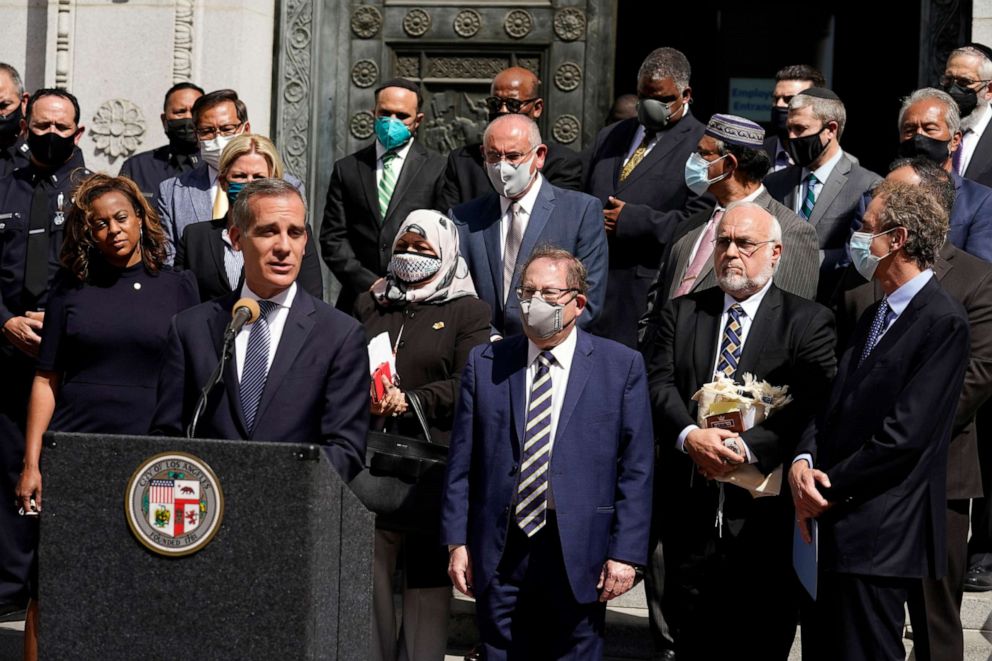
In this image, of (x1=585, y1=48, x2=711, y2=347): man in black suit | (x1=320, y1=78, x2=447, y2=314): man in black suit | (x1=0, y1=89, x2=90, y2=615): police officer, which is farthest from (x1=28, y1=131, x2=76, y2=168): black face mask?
(x1=585, y1=48, x2=711, y2=347): man in black suit

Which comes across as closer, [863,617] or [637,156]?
[863,617]

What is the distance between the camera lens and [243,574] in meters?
4.02

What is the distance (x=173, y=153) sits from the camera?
8.47m

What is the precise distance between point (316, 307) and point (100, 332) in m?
1.49

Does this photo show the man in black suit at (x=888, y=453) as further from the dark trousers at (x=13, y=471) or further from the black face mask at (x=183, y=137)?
the black face mask at (x=183, y=137)

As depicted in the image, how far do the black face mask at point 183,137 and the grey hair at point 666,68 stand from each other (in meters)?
2.40

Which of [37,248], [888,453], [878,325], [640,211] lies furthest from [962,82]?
[37,248]

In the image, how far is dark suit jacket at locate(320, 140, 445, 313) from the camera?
26.1 ft

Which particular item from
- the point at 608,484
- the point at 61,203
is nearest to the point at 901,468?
the point at 608,484

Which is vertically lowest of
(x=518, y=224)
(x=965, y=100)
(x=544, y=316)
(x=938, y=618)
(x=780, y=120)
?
(x=938, y=618)

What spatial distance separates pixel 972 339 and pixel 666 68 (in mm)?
2435

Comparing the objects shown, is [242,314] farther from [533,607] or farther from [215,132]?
[215,132]

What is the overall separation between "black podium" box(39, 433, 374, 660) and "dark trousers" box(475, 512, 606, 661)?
1.54m

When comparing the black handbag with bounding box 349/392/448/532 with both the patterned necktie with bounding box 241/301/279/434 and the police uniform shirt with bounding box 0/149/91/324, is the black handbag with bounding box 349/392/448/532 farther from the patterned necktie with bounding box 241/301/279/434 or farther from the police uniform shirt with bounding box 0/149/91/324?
the police uniform shirt with bounding box 0/149/91/324
